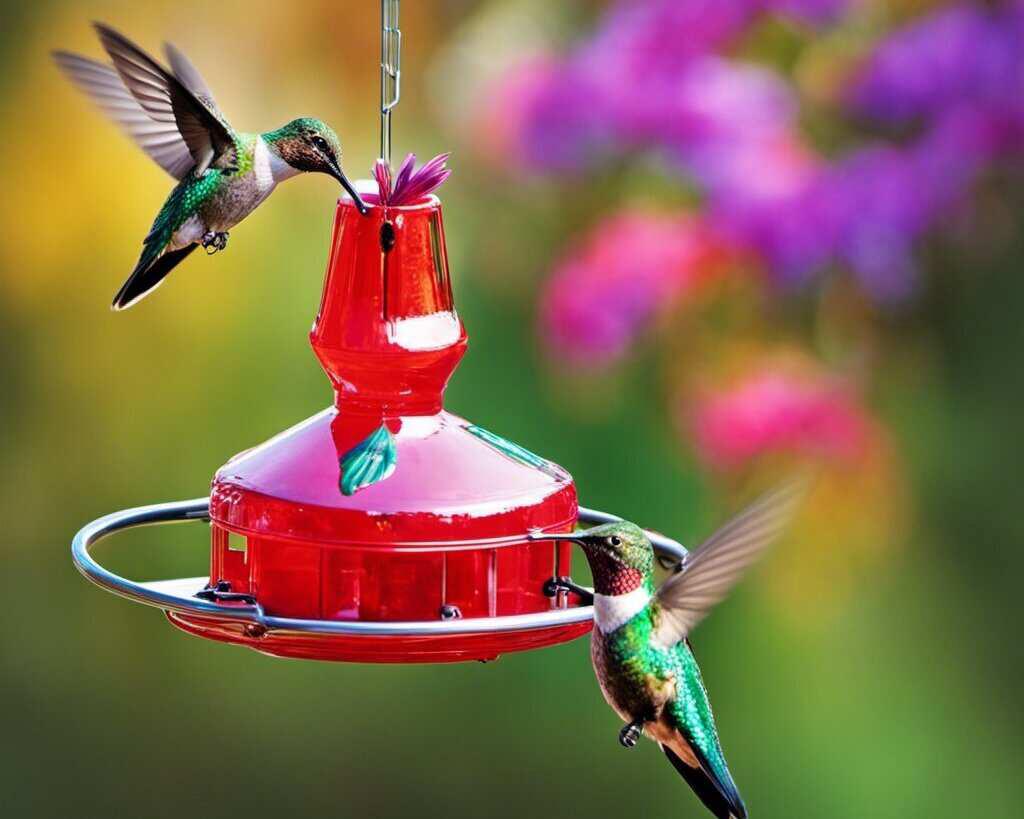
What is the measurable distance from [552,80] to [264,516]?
3147 millimetres

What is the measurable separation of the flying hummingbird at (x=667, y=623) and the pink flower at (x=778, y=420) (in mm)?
2537

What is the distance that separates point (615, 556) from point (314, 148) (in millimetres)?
779

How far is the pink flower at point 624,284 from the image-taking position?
18.4ft

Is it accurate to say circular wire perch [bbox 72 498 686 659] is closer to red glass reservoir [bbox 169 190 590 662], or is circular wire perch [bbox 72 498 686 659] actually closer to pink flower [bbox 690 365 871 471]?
red glass reservoir [bbox 169 190 590 662]

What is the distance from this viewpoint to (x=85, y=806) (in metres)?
Result: 7.02

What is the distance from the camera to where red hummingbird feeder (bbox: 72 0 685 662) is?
8.87ft

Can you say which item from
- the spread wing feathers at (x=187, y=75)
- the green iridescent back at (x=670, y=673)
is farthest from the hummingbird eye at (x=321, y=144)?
the green iridescent back at (x=670, y=673)

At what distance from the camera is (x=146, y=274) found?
10.4 ft

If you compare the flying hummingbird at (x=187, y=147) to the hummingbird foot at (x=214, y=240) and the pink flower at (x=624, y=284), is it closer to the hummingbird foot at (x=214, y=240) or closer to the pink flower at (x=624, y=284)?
the hummingbird foot at (x=214, y=240)

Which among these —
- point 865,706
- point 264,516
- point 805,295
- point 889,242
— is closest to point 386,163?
point 264,516

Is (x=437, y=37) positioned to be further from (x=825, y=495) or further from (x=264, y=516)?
(x=264, y=516)

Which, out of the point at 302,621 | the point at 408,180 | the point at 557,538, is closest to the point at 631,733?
the point at 557,538

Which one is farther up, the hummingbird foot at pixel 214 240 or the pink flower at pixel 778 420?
the hummingbird foot at pixel 214 240

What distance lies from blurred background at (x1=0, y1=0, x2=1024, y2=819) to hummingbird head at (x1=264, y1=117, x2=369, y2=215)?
317 centimetres
